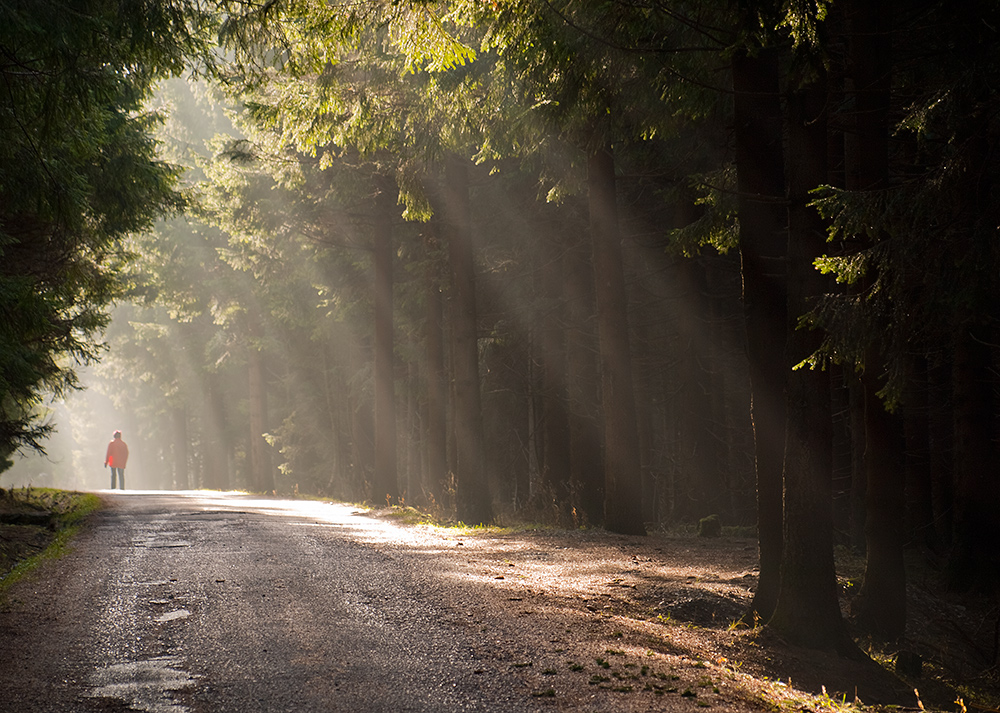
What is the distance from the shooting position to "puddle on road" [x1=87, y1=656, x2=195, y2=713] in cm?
446

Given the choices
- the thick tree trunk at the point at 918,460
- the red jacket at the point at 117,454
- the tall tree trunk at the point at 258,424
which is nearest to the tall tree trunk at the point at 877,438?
the thick tree trunk at the point at 918,460

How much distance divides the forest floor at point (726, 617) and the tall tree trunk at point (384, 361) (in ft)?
26.5

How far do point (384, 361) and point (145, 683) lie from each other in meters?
15.7

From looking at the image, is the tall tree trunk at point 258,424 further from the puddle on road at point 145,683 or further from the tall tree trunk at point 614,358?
the puddle on road at point 145,683

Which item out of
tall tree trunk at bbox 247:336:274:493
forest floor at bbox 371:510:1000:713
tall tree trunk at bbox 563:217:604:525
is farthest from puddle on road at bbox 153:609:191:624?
tall tree trunk at bbox 247:336:274:493

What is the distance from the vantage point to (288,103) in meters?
9.34

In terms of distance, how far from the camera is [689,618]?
750cm

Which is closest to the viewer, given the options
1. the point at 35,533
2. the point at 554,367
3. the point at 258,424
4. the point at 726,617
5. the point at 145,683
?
the point at 145,683

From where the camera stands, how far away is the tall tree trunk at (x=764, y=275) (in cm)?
784

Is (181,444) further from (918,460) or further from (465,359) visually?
(918,460)

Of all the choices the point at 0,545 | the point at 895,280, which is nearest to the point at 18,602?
the point at 0,545

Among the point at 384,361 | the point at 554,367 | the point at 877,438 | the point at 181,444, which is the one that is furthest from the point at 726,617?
the point at 181,444

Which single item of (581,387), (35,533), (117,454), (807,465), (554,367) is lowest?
(35,533)

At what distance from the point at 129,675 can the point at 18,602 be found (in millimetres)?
2672
